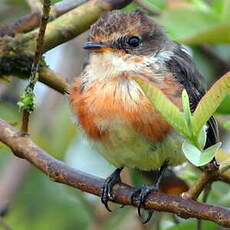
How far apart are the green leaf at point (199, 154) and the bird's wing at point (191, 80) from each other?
1244 millimetres

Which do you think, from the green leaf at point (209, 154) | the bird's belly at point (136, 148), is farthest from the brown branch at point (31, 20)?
the green leaf at point (209, 154)

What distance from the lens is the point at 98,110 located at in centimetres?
392

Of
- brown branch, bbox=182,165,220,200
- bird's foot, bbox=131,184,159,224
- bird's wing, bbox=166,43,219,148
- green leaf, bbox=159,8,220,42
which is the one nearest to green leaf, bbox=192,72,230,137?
brown branch, bbox=182,165,220,200

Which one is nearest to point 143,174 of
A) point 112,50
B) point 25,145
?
point 112,50

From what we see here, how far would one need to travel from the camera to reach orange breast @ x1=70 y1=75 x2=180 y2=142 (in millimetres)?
3803

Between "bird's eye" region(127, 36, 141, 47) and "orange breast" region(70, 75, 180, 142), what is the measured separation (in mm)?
335

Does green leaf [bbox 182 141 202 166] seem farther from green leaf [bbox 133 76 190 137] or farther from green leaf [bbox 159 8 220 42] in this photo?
green leaf [bbox 159 8 220 42]

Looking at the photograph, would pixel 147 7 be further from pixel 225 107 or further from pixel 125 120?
pixel 225 107

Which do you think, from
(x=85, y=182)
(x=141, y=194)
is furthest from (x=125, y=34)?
(x=85, y=182)

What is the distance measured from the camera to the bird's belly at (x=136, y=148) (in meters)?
3.84

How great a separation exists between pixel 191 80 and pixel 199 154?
1525mm

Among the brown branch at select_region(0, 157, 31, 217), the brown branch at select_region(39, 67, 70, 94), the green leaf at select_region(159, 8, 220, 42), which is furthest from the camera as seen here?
the brown branch at select_region(0, 157, 31, 217)

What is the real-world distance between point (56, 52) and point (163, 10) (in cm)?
241

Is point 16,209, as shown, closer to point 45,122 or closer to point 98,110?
point 45,122
